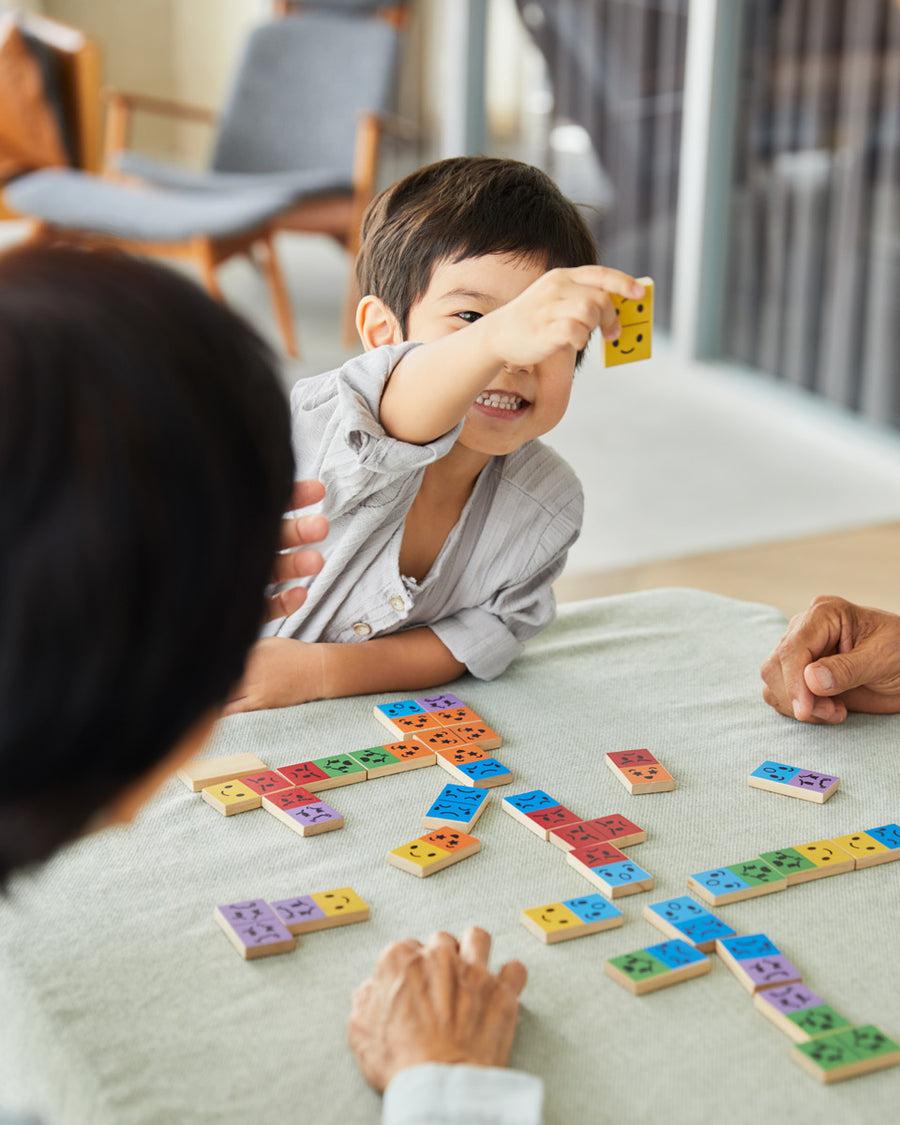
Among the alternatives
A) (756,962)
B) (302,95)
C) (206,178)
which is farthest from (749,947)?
(302,95)

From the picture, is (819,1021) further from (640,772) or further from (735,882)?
(640,772)

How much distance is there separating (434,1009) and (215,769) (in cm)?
40

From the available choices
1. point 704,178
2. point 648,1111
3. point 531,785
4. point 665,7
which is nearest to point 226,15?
point 665,7

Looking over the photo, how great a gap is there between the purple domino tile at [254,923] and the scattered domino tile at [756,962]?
0.31 m

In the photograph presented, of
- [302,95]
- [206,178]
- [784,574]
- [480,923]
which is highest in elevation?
[302,95]

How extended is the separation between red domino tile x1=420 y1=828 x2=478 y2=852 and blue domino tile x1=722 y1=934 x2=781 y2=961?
0.71ft

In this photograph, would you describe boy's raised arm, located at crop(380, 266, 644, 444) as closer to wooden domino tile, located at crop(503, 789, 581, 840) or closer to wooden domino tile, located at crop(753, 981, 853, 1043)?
wooden domino tile, located at crop(503, 789, 581, 840)

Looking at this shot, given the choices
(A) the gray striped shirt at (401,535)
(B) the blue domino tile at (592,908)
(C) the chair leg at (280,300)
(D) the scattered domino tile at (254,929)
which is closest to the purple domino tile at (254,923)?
(D) the scattered domino tile at (254,929)

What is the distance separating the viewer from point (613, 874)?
95 cm

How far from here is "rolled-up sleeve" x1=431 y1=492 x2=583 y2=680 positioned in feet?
4.33

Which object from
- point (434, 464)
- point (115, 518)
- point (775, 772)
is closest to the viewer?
point (115, 518)

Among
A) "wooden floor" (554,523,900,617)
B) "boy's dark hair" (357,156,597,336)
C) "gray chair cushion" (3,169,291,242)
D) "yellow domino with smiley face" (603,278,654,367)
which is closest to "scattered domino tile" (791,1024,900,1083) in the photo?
"yellow domino with smiley face" (603,278,654,367)

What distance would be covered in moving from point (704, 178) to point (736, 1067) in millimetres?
3346

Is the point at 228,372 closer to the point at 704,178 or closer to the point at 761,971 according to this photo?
the point at 761,971
